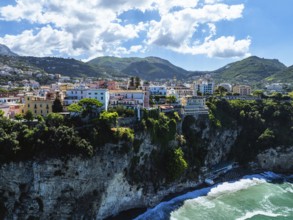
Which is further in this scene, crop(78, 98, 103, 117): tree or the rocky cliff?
crop(78, 98, 103, 117): tree

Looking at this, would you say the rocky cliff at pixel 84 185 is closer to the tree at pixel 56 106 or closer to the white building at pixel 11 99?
the tree at pixel 56 106

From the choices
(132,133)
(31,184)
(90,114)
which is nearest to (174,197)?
(132,133)

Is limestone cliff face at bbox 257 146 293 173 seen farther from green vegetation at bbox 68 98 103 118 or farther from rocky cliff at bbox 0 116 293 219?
green vegetation at bbox 68 98 103 118

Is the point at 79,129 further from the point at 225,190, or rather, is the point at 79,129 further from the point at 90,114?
the point at 225,190

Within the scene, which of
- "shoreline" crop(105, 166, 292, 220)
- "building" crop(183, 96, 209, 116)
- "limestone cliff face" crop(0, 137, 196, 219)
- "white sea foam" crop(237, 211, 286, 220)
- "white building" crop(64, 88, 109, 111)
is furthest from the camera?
"building" crop(183, 96, 209, 116)

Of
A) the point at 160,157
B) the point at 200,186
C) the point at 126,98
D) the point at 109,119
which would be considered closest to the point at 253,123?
the point at 200,186

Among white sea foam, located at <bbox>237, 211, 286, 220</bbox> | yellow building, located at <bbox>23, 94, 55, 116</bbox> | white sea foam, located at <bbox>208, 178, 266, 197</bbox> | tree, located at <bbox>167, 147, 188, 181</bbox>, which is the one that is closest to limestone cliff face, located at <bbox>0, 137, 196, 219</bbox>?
tree, located at <bbox>167, 147, 188, 181</bbox>

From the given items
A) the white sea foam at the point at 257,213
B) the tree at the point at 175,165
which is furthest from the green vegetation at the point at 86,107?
the white sea foam at the point at 257,213
